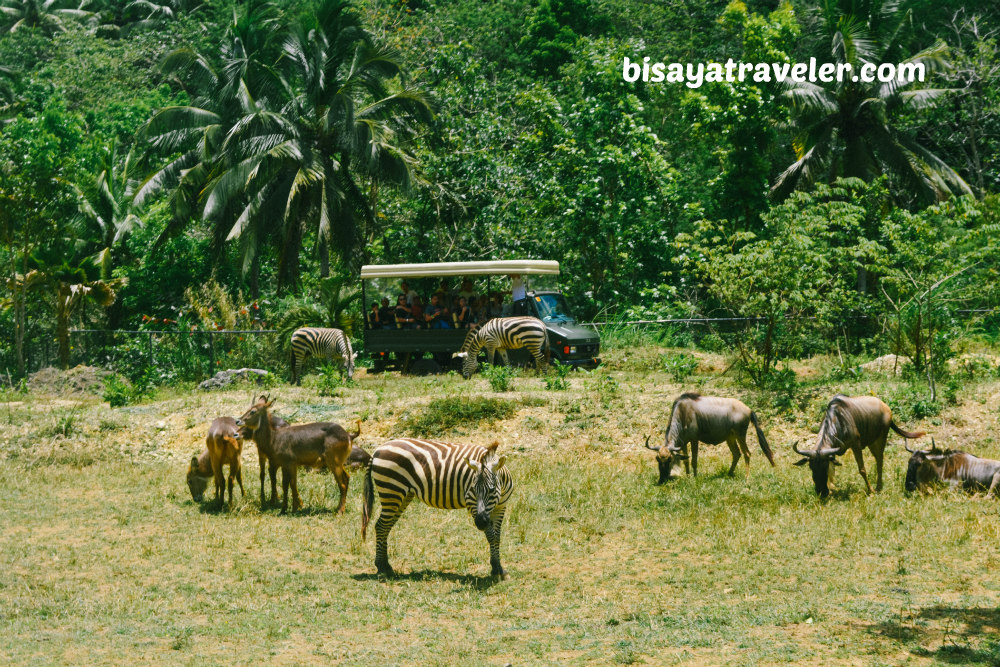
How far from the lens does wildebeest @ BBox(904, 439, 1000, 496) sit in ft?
43.5

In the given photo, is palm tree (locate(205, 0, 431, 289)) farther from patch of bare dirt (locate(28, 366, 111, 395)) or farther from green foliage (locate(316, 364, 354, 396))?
green foliage (locate(316, 364, 354, 396))

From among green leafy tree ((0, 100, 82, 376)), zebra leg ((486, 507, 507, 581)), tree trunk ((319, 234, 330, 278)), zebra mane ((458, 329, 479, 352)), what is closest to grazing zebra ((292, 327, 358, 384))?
zebra mane ((458, 329, 479, 352))

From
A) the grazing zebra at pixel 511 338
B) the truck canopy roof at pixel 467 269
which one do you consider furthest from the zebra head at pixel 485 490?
the truck canopy roof at pixel 467 269

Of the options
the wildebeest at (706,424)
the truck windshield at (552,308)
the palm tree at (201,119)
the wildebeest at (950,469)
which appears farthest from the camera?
the palm tree at (201,119)

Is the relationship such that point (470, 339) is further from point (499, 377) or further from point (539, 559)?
point (539, 559)

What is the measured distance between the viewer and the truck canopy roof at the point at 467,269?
22609mm

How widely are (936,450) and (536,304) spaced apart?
35.5 feet

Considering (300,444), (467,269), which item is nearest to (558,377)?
(467,269)

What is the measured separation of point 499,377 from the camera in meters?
20.0

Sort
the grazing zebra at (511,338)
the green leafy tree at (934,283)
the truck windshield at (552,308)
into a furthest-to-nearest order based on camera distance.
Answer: the truck windshield at (552,308) → the grazing zebra at (511,338) → the green leafy tree at (934,283)

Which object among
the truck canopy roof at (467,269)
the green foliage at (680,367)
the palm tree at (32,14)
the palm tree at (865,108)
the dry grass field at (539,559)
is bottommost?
the dry grass field at (539,559)

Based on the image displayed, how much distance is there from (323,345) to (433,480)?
1358 centimetres

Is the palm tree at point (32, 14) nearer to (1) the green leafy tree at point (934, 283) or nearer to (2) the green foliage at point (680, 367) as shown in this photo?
(2) the green foliage at point (680, 367)

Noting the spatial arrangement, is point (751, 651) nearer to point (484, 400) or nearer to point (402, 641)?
point (402, 641)
